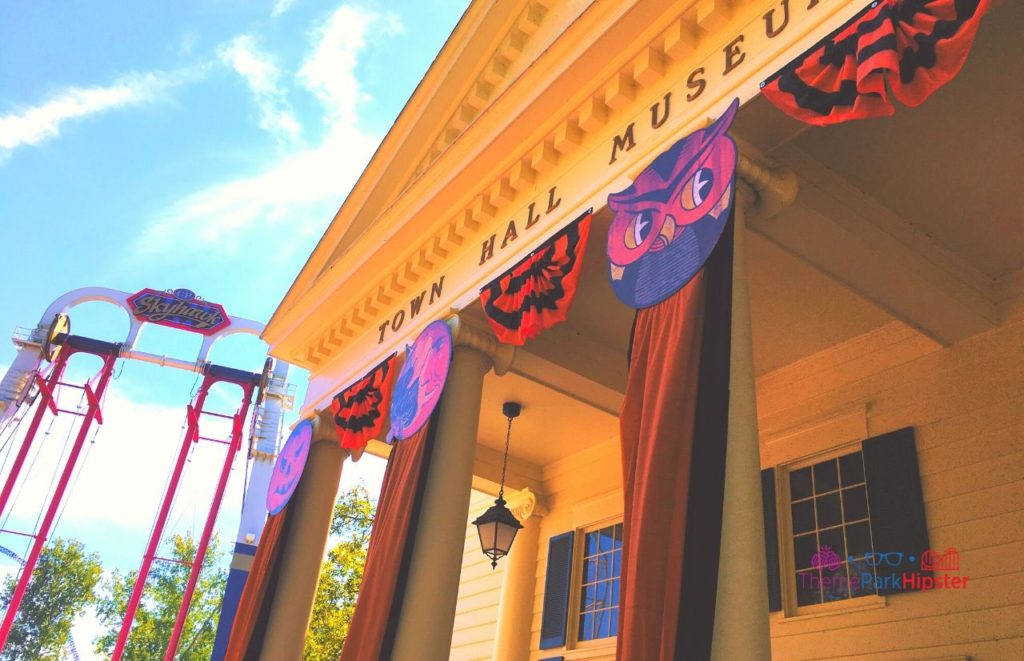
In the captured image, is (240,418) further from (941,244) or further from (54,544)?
(54,544)

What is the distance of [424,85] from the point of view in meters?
8.91

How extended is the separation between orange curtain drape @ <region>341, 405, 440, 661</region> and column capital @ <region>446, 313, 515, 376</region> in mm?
732

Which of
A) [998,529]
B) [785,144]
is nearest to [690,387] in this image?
[785,144]

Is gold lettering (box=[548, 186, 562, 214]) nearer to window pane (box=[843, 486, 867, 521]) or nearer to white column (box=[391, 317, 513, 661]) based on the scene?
white column (box=[391, 317, 513, 661])

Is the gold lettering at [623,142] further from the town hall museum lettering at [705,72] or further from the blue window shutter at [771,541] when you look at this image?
the blue window shutter at [771,541]

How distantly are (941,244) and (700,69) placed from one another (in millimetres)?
2441

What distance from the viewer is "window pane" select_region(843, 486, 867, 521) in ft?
20.9

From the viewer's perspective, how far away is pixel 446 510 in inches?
250

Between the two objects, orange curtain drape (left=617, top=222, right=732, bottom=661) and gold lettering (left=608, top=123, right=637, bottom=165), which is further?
gold lettering (left=608, top=123, right=637, bottom=165)

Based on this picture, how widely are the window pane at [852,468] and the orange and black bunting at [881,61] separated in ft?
11.6

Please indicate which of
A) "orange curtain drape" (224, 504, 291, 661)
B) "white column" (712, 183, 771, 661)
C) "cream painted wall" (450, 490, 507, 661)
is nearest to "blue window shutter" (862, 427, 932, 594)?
"white column" (712, 183, 771, 661)

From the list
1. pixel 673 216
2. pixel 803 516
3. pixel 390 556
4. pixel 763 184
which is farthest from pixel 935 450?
pixel 390 556

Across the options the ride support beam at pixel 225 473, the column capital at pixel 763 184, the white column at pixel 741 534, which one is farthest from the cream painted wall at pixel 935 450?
the ride support beam at pixel 225 473

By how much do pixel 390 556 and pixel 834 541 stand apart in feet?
11.7
